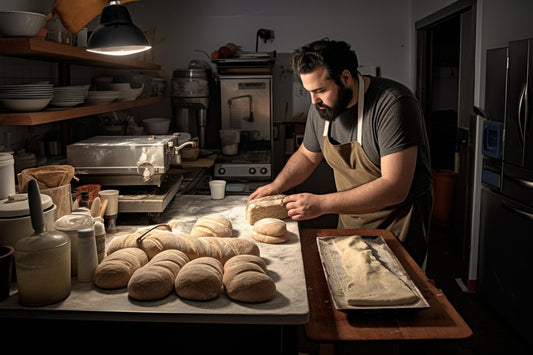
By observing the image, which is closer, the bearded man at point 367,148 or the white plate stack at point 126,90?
the bearded man at point 367,148

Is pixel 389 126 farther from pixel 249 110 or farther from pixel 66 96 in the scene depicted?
pixel 249 110

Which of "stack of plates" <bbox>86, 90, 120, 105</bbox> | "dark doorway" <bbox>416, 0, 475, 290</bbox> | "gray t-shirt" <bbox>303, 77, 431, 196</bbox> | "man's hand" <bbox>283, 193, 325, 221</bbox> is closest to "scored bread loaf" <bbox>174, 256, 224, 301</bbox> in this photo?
"man's hand" <bbox>283, 193, 325, 221</bbox>

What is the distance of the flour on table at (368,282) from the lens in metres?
1.56

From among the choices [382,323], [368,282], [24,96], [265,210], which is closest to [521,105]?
[265,210]

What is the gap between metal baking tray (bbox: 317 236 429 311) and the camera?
1558 millimetres

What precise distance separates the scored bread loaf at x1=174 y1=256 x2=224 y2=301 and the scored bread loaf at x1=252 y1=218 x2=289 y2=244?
527mm

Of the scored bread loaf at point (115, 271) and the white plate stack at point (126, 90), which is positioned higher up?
the white plate stack at point (126, 90)

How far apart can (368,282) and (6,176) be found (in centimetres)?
136

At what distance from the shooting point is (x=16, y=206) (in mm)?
1735

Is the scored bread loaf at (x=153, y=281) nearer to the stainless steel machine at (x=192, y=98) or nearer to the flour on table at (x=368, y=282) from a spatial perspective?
the flour on table at (x=368, y=282)

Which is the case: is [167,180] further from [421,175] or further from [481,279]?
[481,279]

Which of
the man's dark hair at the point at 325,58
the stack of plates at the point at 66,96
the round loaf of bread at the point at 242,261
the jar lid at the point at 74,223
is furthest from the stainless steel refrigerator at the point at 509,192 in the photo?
the stack of plates at the point at 66,96

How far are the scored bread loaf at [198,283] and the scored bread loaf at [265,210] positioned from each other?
A: 0.77m

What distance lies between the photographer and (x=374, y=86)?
2549 millimetres
